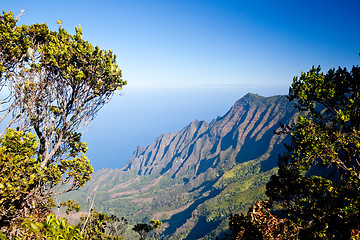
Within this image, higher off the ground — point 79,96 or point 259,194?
point 79,96

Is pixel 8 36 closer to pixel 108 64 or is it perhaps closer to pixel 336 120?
pixel 108 64

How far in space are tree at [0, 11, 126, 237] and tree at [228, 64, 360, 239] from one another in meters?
11.5

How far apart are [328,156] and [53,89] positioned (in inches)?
634

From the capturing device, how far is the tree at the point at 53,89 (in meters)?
8.81

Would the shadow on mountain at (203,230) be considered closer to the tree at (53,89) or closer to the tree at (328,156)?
the tree at (328,156)

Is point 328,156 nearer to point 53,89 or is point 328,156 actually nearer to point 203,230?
point 53,89

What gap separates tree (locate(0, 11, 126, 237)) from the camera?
28.9 feet

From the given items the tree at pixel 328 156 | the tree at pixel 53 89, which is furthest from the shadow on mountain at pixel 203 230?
the tree at pixel 53 89

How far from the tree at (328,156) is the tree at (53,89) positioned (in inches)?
452

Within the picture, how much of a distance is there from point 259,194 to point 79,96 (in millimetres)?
211581

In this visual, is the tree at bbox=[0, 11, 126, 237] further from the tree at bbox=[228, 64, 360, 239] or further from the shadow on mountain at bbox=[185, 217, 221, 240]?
the shadow on mountain at bbox=[185, 217, 221, 240]

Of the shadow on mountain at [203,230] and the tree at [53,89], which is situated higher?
the tree at [53,89]

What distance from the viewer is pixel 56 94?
991cm

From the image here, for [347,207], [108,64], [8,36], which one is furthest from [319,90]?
[8,36]
